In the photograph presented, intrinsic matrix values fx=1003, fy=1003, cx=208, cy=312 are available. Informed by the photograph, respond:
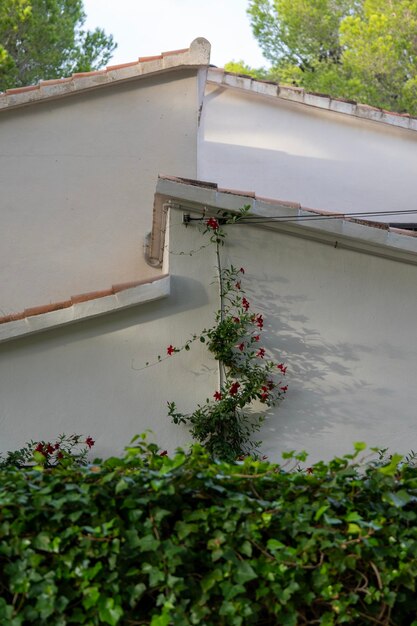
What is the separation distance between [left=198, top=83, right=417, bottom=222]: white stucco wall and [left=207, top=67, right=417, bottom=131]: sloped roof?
147 mm

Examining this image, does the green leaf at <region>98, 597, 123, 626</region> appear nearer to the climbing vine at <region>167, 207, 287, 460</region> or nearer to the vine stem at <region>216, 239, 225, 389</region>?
the climbing vine at <region>167, 207, 287, 460</region>

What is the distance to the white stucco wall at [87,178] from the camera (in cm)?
1085

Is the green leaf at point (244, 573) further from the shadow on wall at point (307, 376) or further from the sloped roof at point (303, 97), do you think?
the sloped roof at point (303, 97)

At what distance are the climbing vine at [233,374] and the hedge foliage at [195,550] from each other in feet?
10.1

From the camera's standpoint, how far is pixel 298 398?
7961mm

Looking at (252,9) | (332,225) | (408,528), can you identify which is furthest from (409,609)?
(252,9)

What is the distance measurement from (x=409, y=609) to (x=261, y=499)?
32.6 inches

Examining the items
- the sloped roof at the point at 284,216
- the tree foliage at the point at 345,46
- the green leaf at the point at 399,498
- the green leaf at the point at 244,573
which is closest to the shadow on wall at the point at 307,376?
the sloped roof at the point at 284,216

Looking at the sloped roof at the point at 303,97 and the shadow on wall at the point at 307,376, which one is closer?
the shadow on wall at the point at 307,376

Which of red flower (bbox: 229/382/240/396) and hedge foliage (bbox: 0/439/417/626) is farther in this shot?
red flower (bbox: 229/382/240/396)

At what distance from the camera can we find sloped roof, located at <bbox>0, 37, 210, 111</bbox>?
34.9ft

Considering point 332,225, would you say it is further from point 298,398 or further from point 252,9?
point 252,9

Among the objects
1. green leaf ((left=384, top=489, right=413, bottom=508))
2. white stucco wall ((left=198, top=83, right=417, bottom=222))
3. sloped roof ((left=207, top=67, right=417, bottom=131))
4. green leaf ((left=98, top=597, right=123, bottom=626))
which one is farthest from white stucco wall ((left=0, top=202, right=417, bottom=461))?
sloped roof ((left=207, top=67, right=417, bottom=131))

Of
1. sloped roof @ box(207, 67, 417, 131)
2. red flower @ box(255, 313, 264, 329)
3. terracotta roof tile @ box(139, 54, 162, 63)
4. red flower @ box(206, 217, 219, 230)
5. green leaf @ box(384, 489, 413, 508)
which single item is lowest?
green leaf @ box(384, 489, 413, 508)
